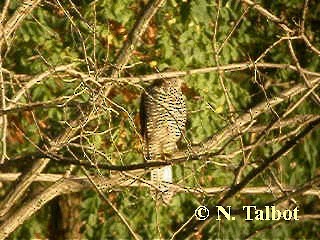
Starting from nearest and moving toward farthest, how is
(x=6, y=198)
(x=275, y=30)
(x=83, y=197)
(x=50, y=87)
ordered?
(x=6, y=198) < (x=50, y=87) < (x=83, y=197) < (x=275, y=30)

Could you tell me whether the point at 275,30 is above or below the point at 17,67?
above

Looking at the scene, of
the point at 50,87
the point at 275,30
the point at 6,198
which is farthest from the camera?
the point at 275,30

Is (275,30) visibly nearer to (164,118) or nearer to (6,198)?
(164,118)

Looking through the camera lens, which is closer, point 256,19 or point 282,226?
point 282,226

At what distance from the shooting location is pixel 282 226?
6410 millimetres

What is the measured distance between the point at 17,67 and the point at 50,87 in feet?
0.74

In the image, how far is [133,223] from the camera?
6.09 m

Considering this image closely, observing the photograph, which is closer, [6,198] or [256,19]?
[6,198]

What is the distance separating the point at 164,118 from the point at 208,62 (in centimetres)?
45

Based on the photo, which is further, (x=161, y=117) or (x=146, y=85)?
(x=161, y=117)

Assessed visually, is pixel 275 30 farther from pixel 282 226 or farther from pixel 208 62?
pixel 282 226

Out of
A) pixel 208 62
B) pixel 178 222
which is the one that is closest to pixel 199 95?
pixel 208 62

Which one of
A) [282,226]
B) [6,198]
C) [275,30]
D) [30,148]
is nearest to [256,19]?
[275,30]

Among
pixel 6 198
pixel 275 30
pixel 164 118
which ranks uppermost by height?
pixel 275 30
